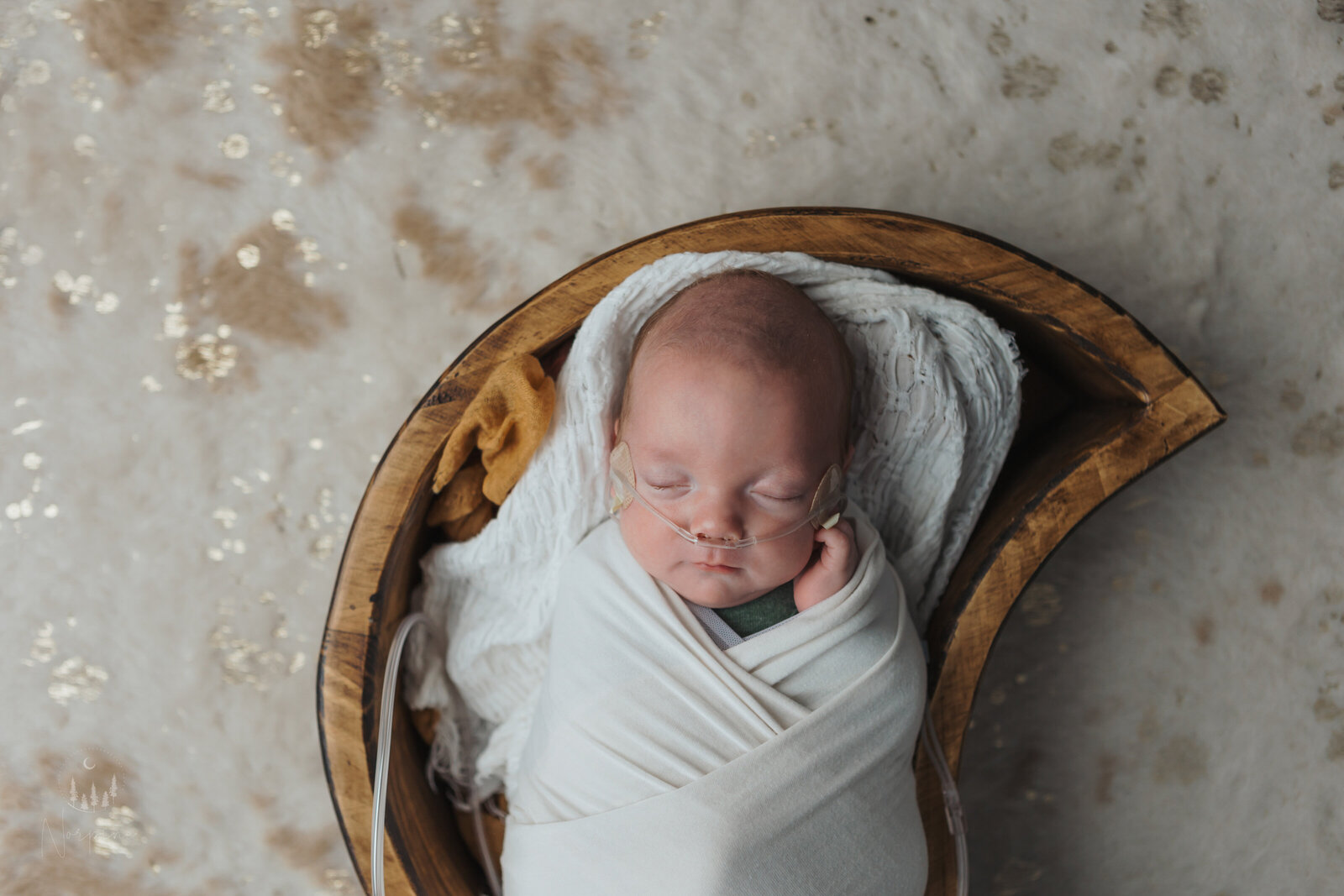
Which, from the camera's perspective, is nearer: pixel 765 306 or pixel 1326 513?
pixel 765 306

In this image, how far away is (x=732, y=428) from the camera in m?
0.77

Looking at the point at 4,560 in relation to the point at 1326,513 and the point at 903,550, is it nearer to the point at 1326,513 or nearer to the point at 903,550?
the point at 903,550

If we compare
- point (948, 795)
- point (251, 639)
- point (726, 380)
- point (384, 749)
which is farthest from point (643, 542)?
point (251, 639)

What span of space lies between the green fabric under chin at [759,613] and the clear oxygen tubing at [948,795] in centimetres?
19

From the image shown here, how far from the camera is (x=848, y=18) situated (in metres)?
1.18

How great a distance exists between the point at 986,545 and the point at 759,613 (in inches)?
11.1

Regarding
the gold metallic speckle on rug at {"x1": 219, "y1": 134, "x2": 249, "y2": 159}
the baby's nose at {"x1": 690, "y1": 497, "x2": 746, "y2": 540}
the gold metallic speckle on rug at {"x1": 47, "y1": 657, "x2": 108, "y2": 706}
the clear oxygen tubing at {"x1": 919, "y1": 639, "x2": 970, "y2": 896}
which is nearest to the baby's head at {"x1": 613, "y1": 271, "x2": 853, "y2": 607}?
the baby's nose at {"x1": 690, "y1": 497, "x2": 746, "y2": 540}

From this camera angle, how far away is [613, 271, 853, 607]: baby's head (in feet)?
2.56

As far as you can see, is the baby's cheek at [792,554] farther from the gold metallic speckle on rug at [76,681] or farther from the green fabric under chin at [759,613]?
the gold metallic speckle on rug at [76,681]

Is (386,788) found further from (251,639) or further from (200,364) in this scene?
(200,364)

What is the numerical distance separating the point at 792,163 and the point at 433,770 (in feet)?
3.03

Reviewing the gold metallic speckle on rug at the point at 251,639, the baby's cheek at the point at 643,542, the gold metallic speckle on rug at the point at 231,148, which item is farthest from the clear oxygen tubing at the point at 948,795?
the gold metallic speckle on rug at the point at 231,148

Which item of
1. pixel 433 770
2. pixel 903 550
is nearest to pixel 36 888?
pixel 433 770

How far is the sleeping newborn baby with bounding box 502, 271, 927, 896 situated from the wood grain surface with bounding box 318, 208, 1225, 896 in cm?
7
